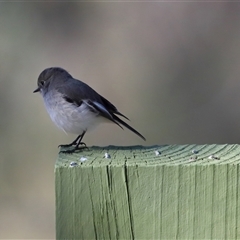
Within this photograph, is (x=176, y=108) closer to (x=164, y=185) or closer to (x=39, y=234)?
(x=39, y=234)

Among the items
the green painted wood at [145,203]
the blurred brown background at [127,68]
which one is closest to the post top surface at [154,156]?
the green painted wood at [145,203]

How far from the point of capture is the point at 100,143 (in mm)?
6805

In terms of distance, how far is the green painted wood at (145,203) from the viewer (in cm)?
194

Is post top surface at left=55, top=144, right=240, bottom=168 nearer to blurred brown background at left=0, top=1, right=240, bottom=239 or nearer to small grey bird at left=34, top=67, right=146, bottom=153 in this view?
small grey bird at left=34, top=67, right=146, bottom=153

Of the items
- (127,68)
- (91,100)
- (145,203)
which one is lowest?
(145,203)

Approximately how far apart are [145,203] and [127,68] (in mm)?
5480

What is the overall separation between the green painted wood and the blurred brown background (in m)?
4.57

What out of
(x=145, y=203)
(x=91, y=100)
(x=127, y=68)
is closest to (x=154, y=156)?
(x=145, y=203)

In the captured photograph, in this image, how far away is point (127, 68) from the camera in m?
7.34

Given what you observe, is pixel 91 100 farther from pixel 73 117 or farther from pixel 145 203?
pixel 145 203

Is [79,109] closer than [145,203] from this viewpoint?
No

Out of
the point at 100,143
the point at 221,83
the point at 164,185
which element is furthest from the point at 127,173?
the point at 221,83

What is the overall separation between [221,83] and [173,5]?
1248 mm

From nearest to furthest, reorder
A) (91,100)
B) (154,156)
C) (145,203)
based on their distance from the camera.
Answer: (145,203)
(154,156)
(91,100)
